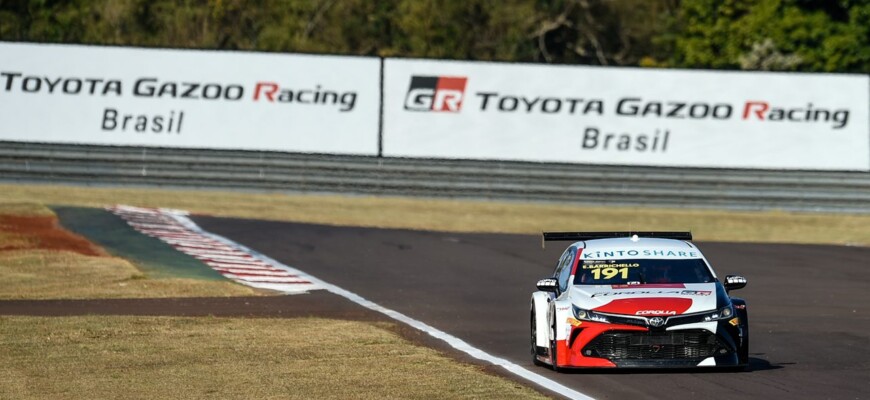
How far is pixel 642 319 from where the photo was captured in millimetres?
13570

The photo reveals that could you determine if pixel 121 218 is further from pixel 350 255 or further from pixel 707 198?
pixel 707 198

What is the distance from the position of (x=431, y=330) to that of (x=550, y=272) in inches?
269

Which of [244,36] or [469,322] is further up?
[244,36]

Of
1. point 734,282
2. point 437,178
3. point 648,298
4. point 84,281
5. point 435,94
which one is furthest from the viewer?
point 435,94

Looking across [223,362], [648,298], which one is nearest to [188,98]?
[223,362]

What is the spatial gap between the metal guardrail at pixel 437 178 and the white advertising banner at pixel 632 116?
53 cm

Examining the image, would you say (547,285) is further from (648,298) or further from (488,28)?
(488,28)

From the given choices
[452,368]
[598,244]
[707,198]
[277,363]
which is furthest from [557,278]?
[707,198]

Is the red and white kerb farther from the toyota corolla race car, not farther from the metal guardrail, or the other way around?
the toyota corolla race car

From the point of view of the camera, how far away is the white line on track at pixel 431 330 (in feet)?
43.5

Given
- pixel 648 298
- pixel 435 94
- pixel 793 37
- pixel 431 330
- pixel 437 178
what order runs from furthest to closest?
pixel 793 37 → pixel 435 94 → pixel 437 178 → pixel 431 330 → pixel 648 298

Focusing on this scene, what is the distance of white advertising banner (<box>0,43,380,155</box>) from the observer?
36.9m

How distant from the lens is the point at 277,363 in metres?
14.8

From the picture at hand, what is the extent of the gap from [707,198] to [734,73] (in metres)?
3.22
